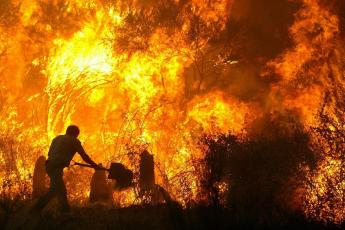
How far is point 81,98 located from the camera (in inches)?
819

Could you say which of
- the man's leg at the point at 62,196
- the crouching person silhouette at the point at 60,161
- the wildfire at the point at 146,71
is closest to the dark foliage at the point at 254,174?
the crouching person silhouette at the point at 60,161

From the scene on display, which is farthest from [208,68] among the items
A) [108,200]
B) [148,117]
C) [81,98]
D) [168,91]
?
[108,200]

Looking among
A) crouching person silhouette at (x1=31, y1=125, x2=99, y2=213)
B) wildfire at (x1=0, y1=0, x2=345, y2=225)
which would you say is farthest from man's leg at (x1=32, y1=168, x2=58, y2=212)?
wildfire at (x1=0, y1=0, x2=345, y2=225)

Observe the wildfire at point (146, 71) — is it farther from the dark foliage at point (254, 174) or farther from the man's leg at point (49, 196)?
the dark foliage at point (254, 174)

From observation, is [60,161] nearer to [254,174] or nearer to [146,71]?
[254,174]

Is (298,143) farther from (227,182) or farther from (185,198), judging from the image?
(185,198)

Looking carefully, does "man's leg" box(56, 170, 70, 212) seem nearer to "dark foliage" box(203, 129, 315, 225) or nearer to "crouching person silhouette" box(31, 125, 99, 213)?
"crouching person silhouette" box(31, 125, 99, 213)

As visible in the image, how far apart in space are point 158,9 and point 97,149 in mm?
5740

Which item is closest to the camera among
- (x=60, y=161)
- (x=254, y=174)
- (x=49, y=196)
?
(x=254, y=174)

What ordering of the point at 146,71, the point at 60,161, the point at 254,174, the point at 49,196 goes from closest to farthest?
the point at 254,174 → the point at 49,196 → the point at 60,161 → the point at 146,71

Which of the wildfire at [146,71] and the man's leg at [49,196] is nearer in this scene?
the man's leg at [49,196]

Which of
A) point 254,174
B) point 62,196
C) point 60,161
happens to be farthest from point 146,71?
point 254,174

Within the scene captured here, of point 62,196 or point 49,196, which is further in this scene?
point 62,196

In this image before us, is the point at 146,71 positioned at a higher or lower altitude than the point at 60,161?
higher
